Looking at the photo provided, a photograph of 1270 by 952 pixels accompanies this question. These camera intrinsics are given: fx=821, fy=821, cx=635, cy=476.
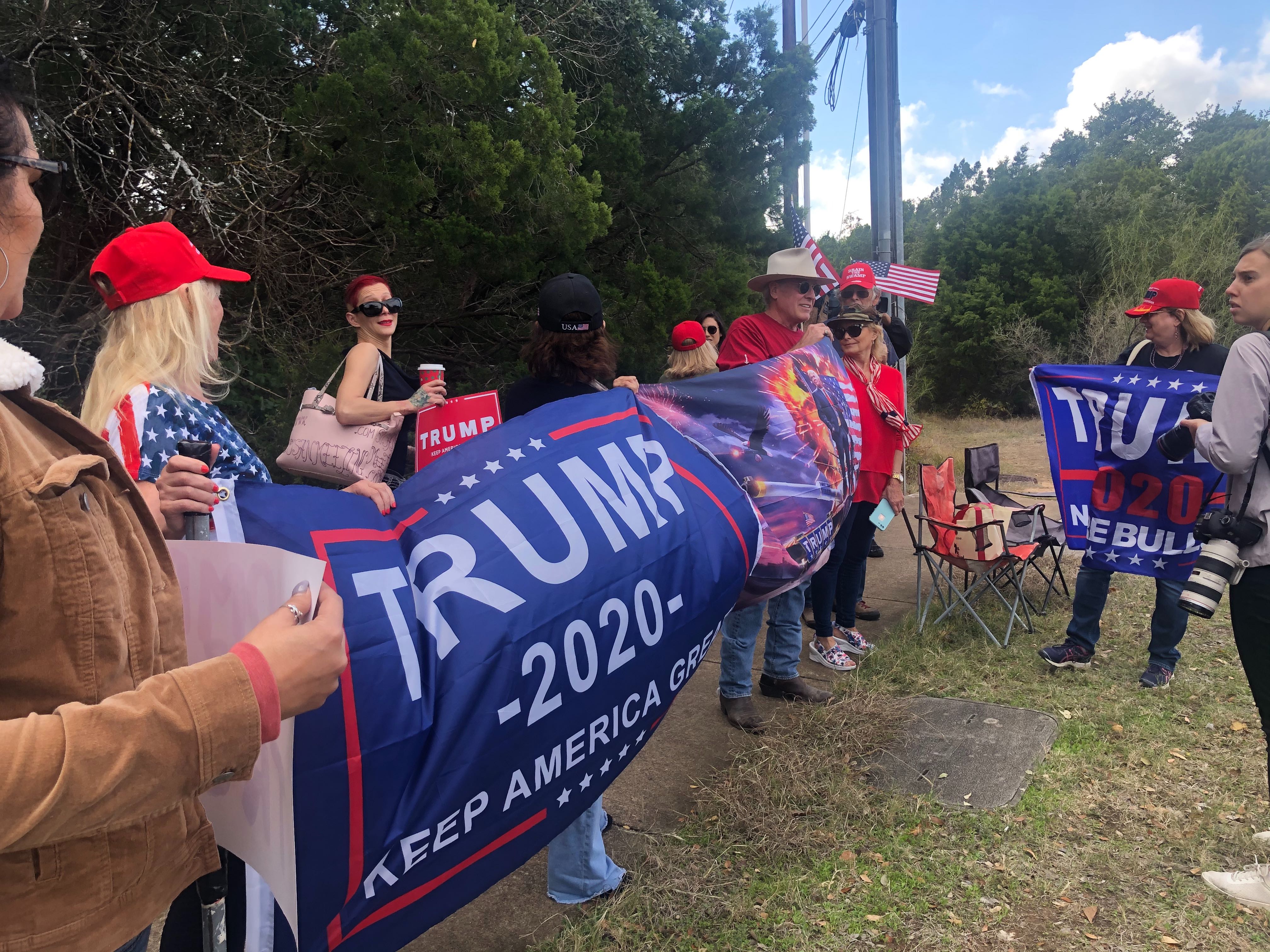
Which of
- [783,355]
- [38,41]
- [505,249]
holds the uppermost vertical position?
[38,41]

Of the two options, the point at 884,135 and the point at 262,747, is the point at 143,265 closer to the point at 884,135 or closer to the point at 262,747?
the point at 262,747

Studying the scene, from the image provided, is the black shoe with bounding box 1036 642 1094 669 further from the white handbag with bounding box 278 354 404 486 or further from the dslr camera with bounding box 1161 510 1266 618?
the white handbag with bounding box 278 354 404 486

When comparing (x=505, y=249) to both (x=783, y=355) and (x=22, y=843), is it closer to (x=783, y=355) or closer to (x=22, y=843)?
(x=783, y=355)

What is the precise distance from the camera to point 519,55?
23.3 feet

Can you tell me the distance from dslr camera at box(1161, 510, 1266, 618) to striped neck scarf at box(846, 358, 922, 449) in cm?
195

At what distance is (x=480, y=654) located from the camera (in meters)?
1.54

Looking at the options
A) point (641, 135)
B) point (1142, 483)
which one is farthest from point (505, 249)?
point (1142, 483)

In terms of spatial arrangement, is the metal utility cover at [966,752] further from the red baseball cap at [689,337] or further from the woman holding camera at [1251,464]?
the red baseball cap at [689,337]

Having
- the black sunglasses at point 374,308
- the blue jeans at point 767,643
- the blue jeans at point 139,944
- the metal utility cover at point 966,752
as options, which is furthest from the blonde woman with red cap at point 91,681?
the metal utility cover at point 966,752

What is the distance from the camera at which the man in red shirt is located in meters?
3.94

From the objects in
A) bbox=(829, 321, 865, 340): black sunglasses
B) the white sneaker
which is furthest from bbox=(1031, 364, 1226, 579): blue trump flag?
the white sneaker

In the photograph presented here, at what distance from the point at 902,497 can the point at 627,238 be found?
6.57 metres

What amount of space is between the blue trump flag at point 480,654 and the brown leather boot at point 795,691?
7.04 ft

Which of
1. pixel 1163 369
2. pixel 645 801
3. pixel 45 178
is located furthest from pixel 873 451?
pixel 45 178
